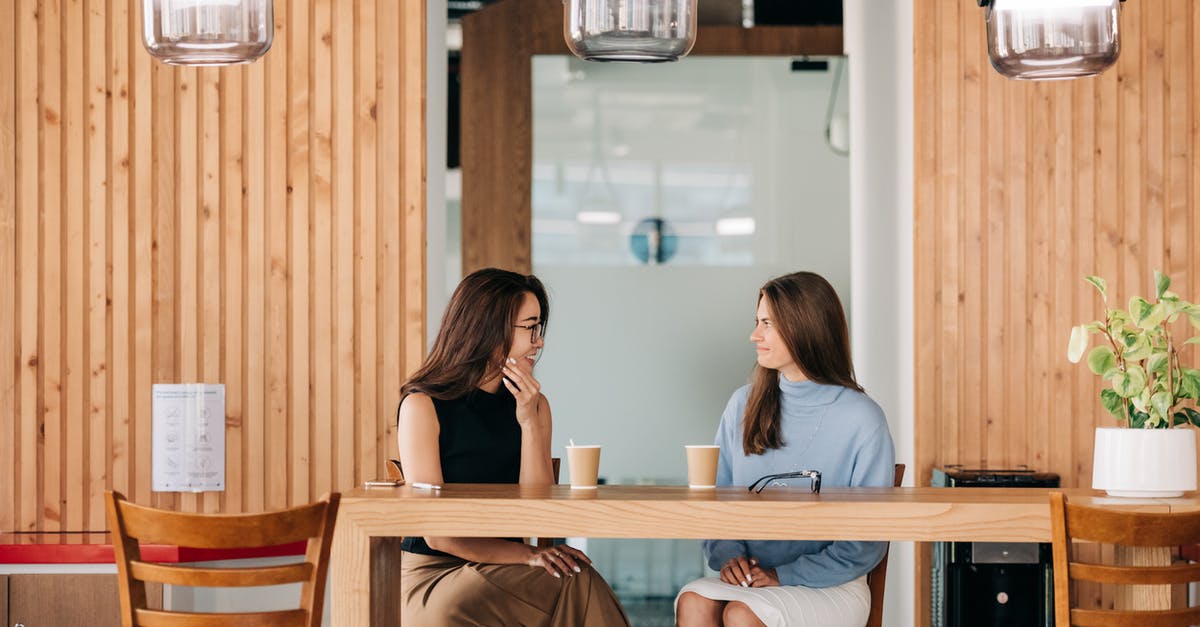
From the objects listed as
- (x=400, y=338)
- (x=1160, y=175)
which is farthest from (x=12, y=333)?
(x=1160, y=175)

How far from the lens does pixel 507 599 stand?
3.12 meters

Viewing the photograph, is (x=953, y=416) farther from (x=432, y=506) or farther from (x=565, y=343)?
(x=432, y=506)

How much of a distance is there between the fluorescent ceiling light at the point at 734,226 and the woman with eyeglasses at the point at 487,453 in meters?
2.16

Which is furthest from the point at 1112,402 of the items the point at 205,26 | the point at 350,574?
the point at 205,26

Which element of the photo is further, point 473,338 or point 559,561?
point 473,338

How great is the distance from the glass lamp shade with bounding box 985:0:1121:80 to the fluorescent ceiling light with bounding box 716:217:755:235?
2.92 m

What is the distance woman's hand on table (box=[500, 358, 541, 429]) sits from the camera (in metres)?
3.27

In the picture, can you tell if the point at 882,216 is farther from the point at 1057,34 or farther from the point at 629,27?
the point at 629,27

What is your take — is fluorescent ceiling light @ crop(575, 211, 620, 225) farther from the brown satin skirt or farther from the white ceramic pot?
the white ceramic pot

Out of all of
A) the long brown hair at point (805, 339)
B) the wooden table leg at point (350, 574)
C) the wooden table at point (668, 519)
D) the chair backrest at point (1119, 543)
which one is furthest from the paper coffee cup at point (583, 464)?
the chair backrest at point (1119, 543)

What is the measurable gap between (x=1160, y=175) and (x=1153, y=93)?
10.8 inches

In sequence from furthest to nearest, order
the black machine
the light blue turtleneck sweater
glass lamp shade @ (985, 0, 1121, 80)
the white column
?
the white column
the black machine
the light blue turtleneck sweater
glass lamp shade @ (985, 0, 1121, 80)

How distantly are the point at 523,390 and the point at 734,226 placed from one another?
258 cm

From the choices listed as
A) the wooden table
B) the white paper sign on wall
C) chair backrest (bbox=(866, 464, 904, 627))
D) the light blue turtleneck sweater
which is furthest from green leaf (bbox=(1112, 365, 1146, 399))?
the white paper sign on wall
